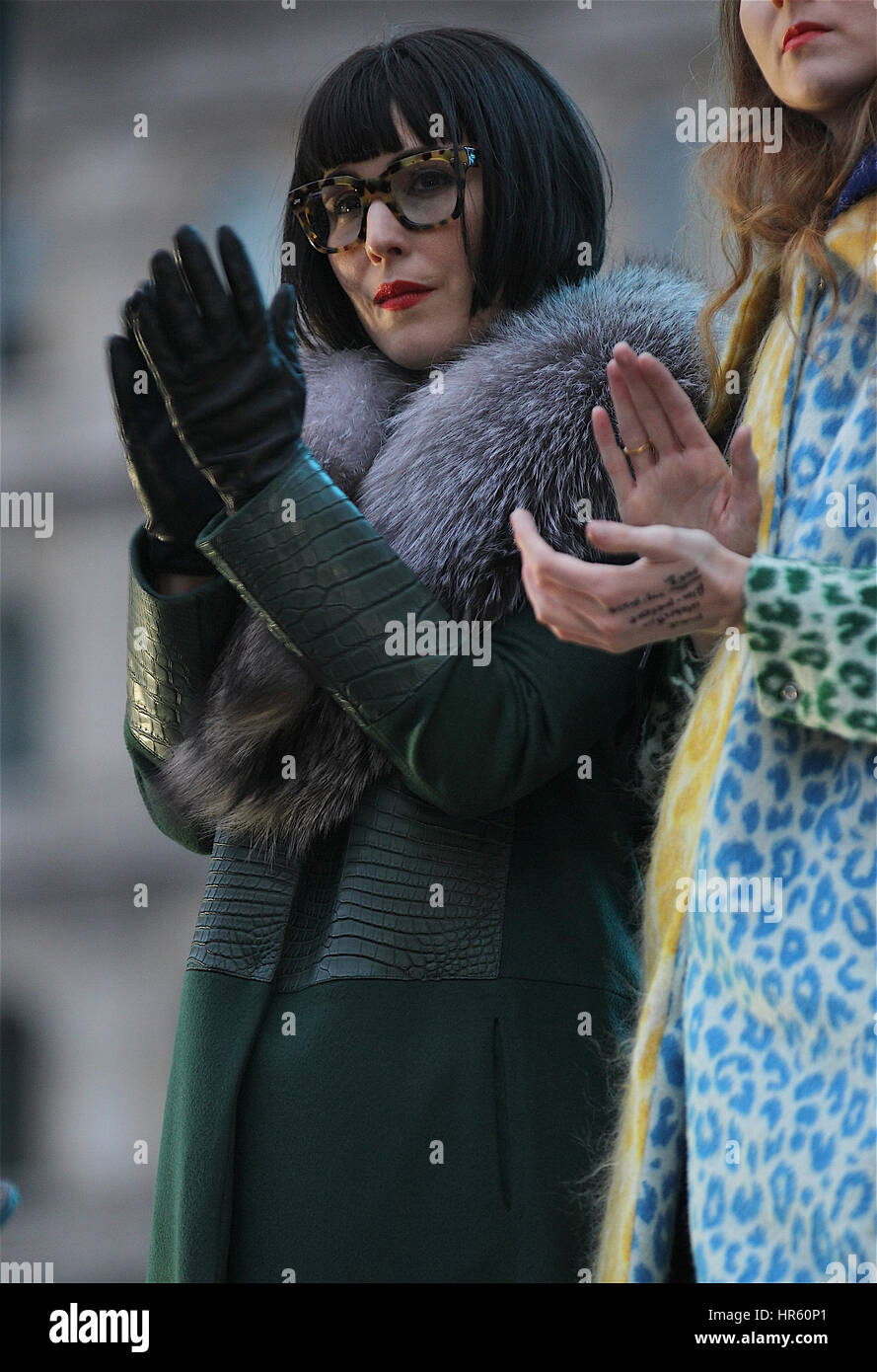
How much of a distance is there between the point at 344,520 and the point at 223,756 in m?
0.26

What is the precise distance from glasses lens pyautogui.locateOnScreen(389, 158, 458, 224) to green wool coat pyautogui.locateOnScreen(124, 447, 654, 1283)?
338 mm

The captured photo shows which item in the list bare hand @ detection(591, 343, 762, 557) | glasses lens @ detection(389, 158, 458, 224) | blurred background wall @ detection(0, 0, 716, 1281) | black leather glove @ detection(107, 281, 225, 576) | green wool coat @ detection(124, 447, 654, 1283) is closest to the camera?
bare hand @ detection(591, 343, 762, 557)

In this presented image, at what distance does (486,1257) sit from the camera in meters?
1.39

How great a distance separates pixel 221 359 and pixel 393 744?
0.37 metres

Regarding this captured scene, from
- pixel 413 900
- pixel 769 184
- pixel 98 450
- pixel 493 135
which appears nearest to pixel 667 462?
pixel 769 184

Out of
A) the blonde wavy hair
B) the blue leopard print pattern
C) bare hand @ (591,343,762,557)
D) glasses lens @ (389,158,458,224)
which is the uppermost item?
glasses lens @ (389,158,458,224)

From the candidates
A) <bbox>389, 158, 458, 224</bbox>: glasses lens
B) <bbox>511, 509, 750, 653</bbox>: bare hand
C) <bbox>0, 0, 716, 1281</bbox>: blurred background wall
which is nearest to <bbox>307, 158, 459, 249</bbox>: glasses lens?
<bbox>389, 158, 458, 224</bbox>: glasses lens

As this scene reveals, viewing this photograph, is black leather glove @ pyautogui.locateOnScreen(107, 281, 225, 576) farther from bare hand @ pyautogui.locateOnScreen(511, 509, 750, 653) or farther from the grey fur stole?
bare hand @ pyautogui.locateOnScreen(511, 509, 750, 653)

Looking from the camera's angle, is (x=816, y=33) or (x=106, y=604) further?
(x=106, y=604)

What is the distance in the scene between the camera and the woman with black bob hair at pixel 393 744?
141cm

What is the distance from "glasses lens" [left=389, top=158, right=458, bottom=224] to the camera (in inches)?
64.6

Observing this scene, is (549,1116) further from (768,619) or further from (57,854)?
(57,854)

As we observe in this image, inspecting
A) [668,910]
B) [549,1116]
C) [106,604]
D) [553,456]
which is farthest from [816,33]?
[106,604]

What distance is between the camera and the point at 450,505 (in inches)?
59.2
